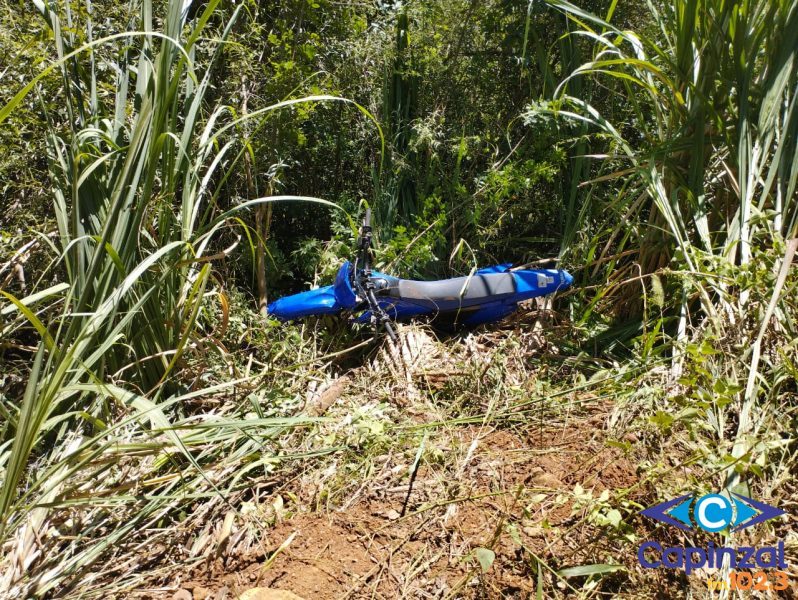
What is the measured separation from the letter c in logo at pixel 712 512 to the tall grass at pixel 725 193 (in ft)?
0.84

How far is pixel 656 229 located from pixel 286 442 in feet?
5.50

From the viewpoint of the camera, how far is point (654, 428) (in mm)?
1906

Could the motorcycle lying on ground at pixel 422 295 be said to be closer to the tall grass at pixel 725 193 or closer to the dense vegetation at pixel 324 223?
the dense vegetation at pixel 324 223

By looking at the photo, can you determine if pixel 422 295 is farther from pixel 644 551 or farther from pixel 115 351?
pixel 644 551

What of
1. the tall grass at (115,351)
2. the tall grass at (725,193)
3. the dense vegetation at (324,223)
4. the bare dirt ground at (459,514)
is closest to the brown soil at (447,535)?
the bare dirt ground at (459,514)

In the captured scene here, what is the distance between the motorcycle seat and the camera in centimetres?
276

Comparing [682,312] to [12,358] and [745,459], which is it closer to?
[745,459]

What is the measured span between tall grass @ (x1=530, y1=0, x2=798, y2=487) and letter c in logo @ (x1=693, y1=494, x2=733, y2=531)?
26 cm

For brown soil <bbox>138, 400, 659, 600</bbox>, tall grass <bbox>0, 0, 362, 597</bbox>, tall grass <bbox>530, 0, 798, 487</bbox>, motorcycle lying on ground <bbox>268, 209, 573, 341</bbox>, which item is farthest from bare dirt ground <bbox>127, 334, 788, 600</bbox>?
motorcycle lying on ground <bbox>268, 209, 573, 341</bbox>

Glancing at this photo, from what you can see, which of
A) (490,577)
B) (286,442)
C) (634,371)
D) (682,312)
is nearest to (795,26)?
(682,312)

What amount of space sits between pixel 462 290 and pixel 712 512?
1.44 meters

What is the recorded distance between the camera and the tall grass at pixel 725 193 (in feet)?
6.34

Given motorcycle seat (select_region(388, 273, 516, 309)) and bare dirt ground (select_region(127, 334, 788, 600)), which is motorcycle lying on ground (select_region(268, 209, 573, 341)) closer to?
motorcycle seat (select_region(388, 273, 516, 309))

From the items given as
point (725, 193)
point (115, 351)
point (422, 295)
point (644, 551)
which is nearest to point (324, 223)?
point (422, 295)
